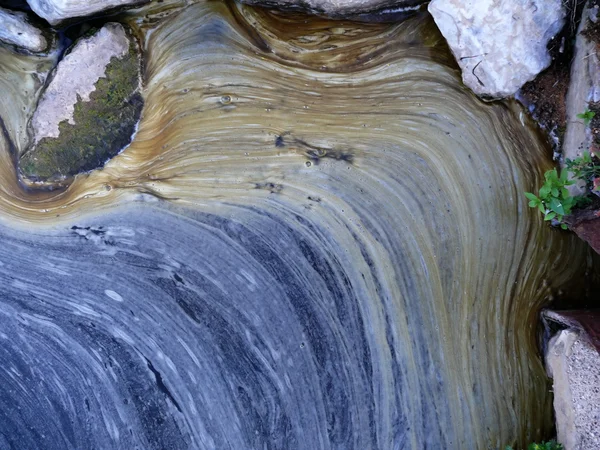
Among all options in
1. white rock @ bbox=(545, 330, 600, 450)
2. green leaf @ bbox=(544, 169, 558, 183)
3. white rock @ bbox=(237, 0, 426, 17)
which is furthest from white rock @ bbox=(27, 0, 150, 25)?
white rock @ bbox=(545, 330, 600, 450)

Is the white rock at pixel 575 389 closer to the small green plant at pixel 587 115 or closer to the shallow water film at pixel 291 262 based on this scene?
the shallow water film at pixel 291 262

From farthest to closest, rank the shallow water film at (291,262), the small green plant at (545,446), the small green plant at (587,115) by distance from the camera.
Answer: the shallow water film at (291,262) → the small green plant at (545,446) → the small green plant at (587,115)

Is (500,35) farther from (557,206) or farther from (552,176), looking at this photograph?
(557,206)

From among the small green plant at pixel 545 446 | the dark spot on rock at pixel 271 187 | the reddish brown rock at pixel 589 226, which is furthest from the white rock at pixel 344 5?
the small green plant at pixel 545 446

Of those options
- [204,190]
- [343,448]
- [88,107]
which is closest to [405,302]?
[343,448]

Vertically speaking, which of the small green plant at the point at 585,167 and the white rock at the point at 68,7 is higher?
the white rock at the point at 68,7

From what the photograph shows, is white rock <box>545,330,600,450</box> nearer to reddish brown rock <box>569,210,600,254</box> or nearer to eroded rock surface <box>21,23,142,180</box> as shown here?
reddish brown rock <box>569,210,600,254</box>

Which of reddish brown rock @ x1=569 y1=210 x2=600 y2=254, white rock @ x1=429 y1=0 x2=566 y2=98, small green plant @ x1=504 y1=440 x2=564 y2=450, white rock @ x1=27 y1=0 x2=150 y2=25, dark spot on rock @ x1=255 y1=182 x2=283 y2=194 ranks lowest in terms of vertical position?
small green plant @ x1=504 y1=440 x2=564 y2=450
